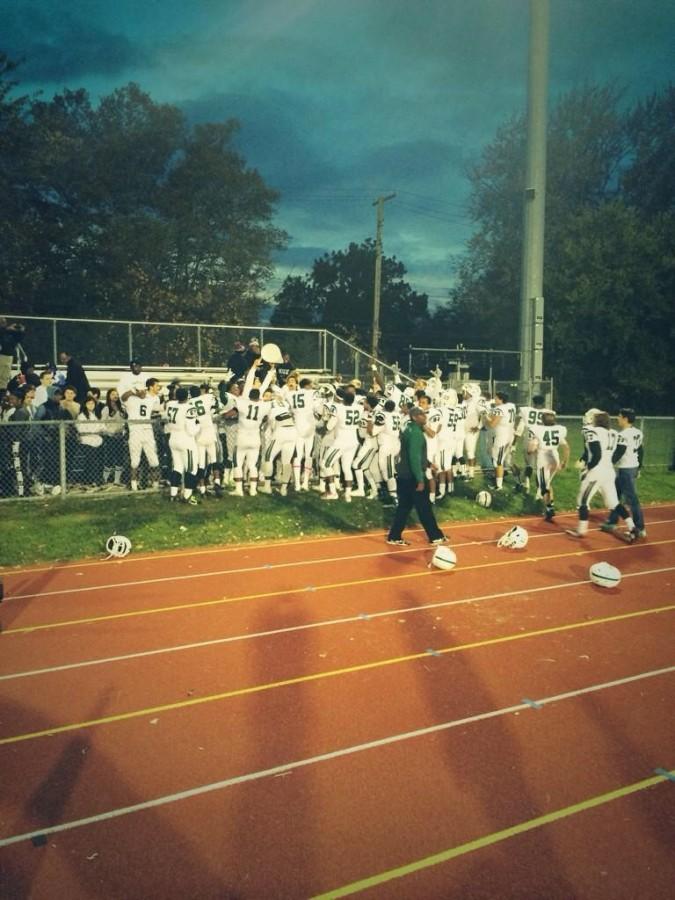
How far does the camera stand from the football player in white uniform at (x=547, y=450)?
1476 cm

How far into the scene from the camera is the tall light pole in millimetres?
17297

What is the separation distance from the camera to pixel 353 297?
7862 cm

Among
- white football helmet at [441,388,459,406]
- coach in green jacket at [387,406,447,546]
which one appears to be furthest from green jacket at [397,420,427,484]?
white football helmet at [441,388,459,406]

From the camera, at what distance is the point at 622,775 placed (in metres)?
5.12

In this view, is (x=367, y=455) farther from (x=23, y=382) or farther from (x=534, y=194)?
(x=534, y=194)

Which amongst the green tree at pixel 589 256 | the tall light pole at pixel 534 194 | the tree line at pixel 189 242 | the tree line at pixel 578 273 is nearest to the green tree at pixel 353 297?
the tree line at pixel 578 273

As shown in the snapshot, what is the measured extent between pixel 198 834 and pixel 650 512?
48.6ft

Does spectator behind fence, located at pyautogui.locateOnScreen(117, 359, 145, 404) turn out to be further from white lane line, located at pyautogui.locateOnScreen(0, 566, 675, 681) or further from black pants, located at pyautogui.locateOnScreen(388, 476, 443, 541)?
white lane line, located at pyautogui.locateOnScreen(0, 566, 675, 681)

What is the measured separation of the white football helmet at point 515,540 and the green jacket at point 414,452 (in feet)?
6.82

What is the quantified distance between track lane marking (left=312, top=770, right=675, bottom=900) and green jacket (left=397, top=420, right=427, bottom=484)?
6720 mm

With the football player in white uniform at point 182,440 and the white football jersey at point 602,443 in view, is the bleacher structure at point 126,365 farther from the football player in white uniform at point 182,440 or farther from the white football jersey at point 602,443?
Result: the white football jersey at point 602,443

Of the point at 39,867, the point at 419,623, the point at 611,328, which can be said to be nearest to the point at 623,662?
the point at 419,623

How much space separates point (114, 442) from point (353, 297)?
6600 centimetres

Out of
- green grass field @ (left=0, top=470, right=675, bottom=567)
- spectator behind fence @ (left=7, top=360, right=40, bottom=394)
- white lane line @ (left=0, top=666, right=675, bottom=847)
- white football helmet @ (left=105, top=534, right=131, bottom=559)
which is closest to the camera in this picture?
white lane line @ (left=0, top=666, right=675, bottom=847)
